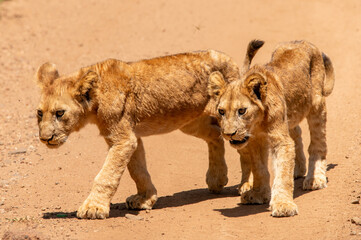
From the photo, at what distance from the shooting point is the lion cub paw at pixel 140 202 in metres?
9.91

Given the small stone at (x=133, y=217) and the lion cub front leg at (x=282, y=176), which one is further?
the small stone at (x=133, y=217)

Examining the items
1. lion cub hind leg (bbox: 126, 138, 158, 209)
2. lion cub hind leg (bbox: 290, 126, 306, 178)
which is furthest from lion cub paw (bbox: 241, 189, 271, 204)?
lion cub hind leg (bbox: 290, 126, 306, 178)

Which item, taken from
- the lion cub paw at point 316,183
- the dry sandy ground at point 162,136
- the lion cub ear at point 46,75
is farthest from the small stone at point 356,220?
the lion cub ear at point 46,75

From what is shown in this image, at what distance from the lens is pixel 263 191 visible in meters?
9.81

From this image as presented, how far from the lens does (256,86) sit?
353 inches

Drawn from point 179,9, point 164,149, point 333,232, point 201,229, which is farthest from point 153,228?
point 179,9

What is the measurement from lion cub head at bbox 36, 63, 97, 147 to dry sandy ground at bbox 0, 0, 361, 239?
4.02ft

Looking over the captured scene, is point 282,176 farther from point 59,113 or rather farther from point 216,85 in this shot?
point 59,113

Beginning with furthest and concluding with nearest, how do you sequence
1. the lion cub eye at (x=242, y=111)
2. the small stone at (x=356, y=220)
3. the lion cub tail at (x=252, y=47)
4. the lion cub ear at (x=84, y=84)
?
1. the lion cub tail at (x=252, y=47)
2. the lion cub ear at (x=84, y=84)
3. the lion cub eye at (x=242, y=111)
4. the small stone at (x=356, y=220)

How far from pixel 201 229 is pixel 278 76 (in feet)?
8.86

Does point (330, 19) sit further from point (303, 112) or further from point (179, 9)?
point (303, 112)

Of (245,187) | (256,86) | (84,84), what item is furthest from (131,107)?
(245,187)

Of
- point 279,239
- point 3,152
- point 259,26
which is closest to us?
point 279,239

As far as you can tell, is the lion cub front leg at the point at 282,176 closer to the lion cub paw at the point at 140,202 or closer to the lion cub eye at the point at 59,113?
the lion cub paw at the point at 140,202
